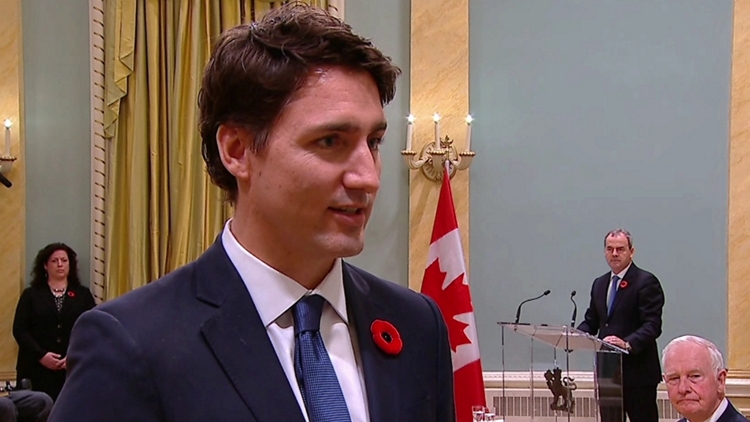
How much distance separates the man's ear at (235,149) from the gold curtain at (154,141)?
5.39m

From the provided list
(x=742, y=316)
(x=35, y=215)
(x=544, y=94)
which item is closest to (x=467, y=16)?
(x=544, y=94)

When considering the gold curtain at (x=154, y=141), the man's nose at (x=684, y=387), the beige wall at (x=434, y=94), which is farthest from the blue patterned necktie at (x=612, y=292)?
the gold curtain at (x=154, y=141)

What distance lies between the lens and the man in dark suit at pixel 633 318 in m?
5.76

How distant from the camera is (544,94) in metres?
6.91

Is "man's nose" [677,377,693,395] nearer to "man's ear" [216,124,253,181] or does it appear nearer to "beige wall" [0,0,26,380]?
"man's ear" [216,124,253,181]

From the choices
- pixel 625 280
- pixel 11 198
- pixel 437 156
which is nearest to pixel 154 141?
pixel 11 198

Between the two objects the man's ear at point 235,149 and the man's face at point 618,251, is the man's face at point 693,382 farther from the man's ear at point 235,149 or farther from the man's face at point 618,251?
the man's ear at point 235,149

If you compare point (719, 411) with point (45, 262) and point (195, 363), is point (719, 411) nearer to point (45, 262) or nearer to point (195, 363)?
point (195, 363)

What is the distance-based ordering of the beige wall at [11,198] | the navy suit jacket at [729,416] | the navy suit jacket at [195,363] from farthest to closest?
1. the beige wall at [11,198]
2. the navy suit jacket at [729,416]
3. the navy suit jacket at [195,363]

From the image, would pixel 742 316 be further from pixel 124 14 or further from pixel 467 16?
pixel 124 14

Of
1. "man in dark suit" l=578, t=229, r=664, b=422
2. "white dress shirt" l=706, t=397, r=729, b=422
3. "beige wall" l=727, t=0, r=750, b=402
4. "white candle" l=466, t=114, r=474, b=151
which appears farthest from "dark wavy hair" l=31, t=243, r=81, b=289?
"beige wall" l=727, t=0, r=750, b=402

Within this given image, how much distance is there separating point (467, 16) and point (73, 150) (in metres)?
3.14

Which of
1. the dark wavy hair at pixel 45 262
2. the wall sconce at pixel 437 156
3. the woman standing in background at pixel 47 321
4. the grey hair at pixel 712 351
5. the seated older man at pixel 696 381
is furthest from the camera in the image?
the wall sconce at pixel 437 156

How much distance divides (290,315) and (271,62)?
35 centimetres
